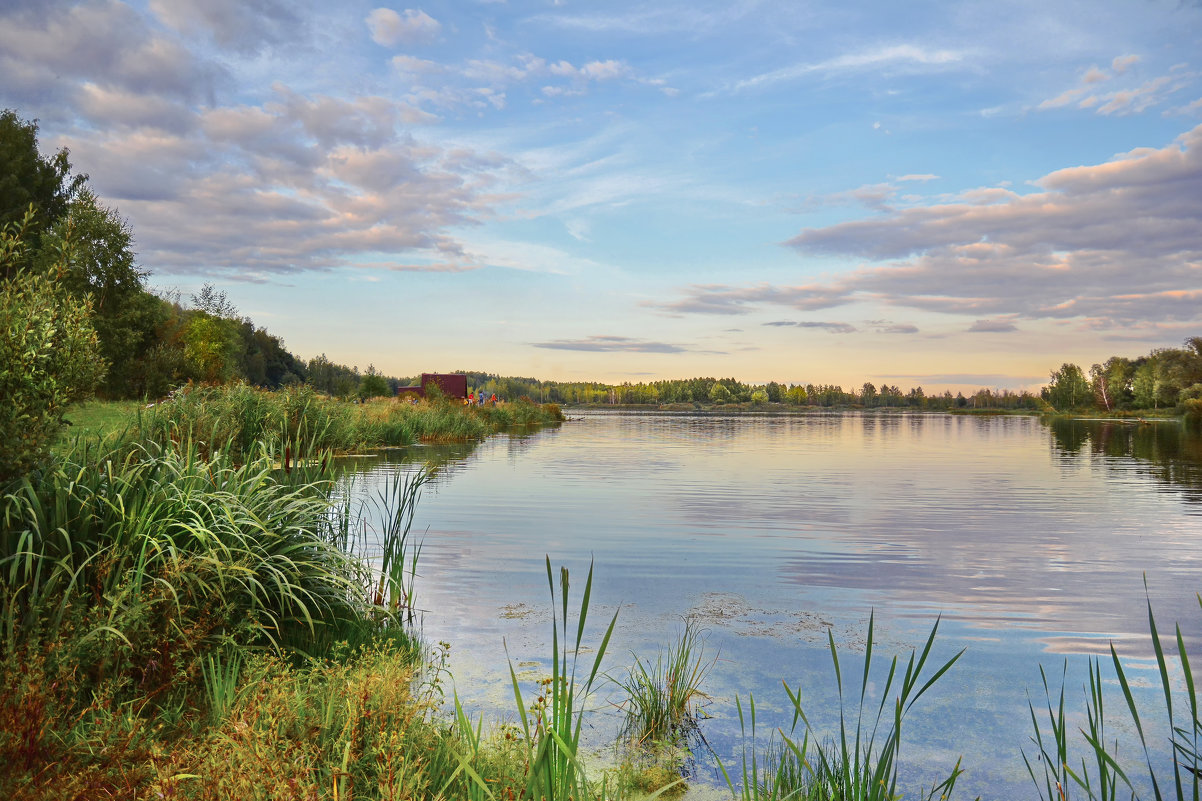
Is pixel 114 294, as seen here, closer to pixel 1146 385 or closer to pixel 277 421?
pixel 277 421

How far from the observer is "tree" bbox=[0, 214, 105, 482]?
4645mm

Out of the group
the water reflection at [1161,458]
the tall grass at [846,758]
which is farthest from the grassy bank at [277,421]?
the water reflection at [1161,458]

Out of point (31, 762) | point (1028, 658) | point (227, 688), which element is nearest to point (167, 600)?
point (227, 688)

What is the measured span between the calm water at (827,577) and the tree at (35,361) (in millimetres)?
3394

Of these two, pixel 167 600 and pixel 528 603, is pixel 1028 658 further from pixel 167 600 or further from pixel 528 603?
pixel 167 600

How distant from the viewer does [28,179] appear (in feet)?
152

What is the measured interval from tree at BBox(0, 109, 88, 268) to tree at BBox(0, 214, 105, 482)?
4458cm

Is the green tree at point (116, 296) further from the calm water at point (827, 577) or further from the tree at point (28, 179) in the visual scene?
the calm water at point (827, 577)

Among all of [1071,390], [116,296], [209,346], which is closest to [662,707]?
[116,296]

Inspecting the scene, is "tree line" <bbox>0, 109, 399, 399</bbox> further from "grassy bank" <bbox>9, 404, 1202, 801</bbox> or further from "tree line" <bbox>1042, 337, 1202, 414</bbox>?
"tree line" <bbox>1042, 337, 1202, 414</bbox>

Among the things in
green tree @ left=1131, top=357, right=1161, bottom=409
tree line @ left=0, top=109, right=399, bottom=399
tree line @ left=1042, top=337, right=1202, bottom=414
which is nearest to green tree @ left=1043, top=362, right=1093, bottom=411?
tree line @ left=1042, top=337, right=1202, bottom=414

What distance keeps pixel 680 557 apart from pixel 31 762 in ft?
28.7

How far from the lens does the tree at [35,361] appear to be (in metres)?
4.64

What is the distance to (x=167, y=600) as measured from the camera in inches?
186
